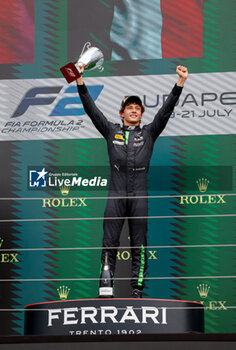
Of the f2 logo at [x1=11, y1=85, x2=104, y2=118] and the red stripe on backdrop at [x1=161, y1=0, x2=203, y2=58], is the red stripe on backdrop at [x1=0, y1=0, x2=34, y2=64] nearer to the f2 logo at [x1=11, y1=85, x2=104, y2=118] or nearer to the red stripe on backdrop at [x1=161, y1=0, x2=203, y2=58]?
the f2 logo at [x1=11, y1=85, x2=104, y2=118]

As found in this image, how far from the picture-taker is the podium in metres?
2.18

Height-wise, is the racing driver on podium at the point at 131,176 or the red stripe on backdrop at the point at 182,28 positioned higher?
the red stripe on backdrop at the point at 182,28

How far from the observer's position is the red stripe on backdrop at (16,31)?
10.4 feet

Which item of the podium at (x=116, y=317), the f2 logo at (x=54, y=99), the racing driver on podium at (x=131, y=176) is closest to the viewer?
the podium at (x=116, y=317)

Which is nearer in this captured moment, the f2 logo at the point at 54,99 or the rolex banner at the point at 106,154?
the rolex banner at the point at 106,154

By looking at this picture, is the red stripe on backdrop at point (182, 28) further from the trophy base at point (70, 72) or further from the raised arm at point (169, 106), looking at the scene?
the trophy base at point (70, 72)

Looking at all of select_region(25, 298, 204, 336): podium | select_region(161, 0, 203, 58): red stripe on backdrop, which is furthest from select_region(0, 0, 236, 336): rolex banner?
select_region(25, 298, 204, 336): podium

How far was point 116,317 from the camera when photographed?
7.17 feet

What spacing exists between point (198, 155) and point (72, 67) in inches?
34.3

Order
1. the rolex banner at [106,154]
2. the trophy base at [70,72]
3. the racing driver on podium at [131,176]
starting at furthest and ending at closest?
the rolex banner at [106,154]
the racing driver on podium at [131,176]
the trophy base at [70,72]

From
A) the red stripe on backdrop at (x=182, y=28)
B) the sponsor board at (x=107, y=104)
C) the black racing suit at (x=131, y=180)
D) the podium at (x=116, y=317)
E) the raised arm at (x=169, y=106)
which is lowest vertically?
the podium at (x=116, y=317)

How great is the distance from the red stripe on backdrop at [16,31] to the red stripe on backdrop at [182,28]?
565 millimetres

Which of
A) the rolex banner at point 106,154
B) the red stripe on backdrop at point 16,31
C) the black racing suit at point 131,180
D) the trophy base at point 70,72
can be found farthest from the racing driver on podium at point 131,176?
the red stripe on backdrop at point 16,31

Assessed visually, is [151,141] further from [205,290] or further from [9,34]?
[9,34]
